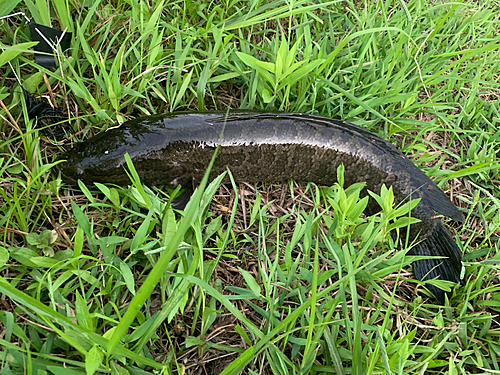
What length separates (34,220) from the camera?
211cm

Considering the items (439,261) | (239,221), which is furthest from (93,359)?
(439,261)

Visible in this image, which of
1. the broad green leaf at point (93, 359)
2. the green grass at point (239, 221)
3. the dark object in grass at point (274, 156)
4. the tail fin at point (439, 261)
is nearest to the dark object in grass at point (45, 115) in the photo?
the green grass at point (239, 221)

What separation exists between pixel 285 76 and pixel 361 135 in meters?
0.83

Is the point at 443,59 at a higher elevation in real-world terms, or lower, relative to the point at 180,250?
higher

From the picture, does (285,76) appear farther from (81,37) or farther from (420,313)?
(420,313)

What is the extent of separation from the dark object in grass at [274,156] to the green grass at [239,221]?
13 cm

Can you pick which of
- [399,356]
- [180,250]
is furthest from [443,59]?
[180,250]

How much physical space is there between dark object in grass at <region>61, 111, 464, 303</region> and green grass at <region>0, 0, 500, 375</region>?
0.42 feet

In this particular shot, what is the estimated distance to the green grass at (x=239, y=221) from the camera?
5.61ft

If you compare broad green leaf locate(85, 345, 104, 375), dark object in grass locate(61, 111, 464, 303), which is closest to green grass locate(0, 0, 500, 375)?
broad green leaf locate(85, 345, 104, 375)

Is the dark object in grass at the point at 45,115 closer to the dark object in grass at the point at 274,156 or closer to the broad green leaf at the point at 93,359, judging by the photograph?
the dark object in grass at the point at 274,156

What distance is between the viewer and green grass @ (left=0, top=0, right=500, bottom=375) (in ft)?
5.61

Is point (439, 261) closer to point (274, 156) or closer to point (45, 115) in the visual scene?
point (274, 156)

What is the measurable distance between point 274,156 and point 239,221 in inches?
23.7
